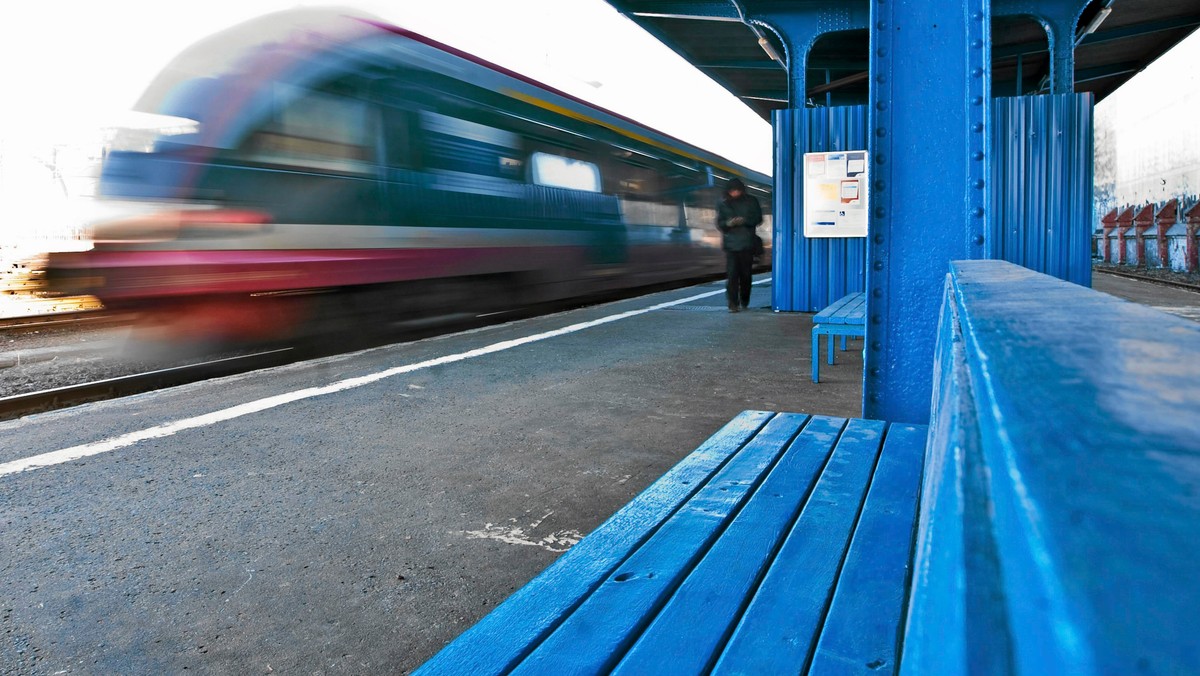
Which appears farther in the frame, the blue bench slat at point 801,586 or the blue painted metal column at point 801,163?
the blue painted metal column at point 801,163

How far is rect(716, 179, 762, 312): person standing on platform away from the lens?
34.1 ft

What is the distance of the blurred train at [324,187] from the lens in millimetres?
6133

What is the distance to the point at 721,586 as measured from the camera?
1496mm

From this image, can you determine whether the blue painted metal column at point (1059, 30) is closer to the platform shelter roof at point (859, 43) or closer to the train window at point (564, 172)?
the platform shelter roof at point (859, 43)

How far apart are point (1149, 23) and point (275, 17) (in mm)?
11218

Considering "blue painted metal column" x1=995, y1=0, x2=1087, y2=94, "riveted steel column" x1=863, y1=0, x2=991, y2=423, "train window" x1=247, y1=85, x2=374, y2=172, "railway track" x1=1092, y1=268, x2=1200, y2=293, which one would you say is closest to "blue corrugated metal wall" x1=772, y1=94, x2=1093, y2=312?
"blue painted metal column" x1=995, y1=0, x2=1087, y2=94

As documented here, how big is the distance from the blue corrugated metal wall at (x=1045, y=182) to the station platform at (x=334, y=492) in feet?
12.1

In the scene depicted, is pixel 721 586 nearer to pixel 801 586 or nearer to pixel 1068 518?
pixel 801 586

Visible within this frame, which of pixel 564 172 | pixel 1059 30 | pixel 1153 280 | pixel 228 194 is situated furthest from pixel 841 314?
pixel 1153 280

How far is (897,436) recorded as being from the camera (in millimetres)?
2748

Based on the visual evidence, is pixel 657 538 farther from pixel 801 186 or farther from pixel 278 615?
pixel 801 186

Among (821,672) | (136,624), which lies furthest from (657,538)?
(136,624)

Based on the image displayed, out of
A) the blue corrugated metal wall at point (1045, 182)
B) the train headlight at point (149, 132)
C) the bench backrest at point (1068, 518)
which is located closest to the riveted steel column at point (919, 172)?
the bench backrest at point (1068, 518)

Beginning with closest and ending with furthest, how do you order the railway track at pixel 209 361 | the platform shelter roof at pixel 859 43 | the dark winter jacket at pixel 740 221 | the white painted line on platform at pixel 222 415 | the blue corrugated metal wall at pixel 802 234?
the white painted line on platform at pixel 222 415
the railway track at pixel 209 361
the blue corrugated metal wall at pixel 802 234
the dark winter jacket at pixel 740 221
the platform shelter roof at pixel 859 43
